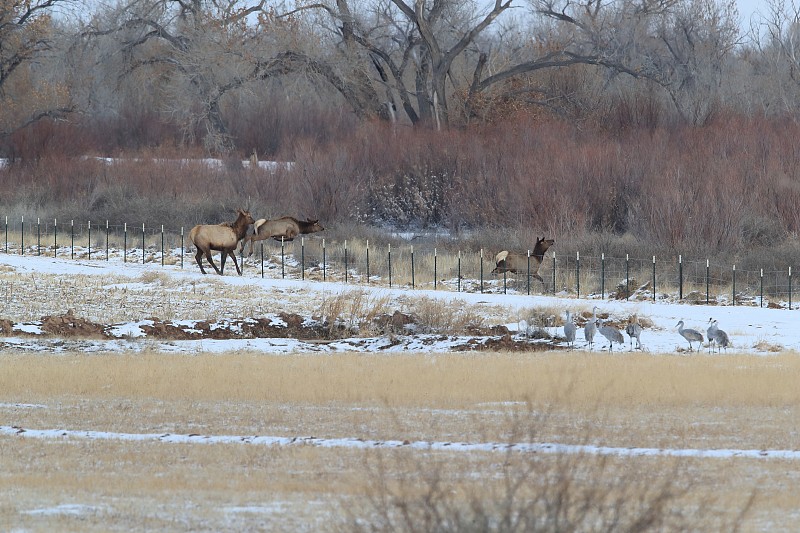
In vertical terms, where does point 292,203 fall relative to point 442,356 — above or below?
above

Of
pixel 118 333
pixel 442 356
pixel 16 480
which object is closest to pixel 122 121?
pixel 118 333

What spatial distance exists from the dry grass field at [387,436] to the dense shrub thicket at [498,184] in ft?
53.6

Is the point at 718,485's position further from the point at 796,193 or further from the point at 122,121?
the point at 122,121

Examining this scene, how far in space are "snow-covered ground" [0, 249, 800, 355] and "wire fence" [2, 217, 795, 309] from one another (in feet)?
5.16

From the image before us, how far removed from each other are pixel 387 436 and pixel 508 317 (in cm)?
1190

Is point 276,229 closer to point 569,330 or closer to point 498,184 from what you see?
point 498,184

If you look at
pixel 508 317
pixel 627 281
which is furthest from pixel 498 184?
A: pixel 508 317

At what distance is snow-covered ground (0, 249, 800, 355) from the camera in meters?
21.5

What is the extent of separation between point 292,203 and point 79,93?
83.7ft

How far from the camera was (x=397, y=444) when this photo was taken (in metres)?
11.9

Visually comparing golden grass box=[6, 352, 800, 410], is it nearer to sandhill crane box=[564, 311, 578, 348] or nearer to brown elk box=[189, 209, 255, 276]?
sandhill crane box=[564, 311, 578, 348]

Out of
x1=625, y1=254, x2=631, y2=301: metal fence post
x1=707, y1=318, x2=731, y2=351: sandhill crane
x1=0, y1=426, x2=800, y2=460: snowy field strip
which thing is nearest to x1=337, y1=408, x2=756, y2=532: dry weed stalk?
x1=0, y1=426, x2=800, y2=460: snowy field strip

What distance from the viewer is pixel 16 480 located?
10.5 metres

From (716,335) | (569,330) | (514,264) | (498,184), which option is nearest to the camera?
(716,335)
